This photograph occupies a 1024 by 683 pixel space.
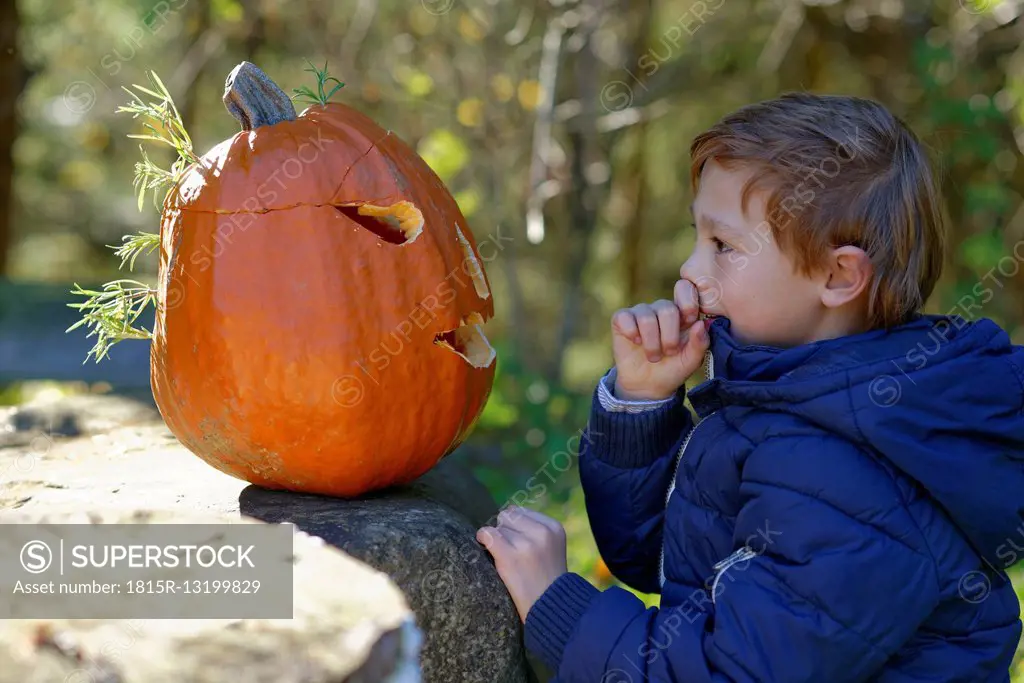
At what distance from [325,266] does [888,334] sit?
107cm

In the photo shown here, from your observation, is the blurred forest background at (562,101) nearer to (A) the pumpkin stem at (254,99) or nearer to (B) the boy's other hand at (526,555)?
(B) the boy's other hand at (526,555)

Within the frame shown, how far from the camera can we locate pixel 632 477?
2.16 m

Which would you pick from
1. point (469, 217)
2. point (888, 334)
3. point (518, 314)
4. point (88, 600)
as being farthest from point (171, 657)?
point (469, 217)

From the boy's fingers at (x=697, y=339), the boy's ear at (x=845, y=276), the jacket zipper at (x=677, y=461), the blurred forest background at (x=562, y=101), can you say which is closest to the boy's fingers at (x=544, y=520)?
the jacket zipper at (x=677, y=461)

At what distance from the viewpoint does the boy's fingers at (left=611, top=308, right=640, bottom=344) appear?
2.00m

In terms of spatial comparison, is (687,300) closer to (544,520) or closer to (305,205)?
(544,520)

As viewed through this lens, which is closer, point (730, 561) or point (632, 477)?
point (730, 561)

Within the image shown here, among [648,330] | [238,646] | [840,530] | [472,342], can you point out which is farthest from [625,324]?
[238,646]

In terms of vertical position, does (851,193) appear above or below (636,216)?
above

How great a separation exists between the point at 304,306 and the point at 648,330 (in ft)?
2.28

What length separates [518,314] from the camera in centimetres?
523

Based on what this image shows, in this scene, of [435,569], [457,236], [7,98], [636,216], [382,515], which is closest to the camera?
[435,569]

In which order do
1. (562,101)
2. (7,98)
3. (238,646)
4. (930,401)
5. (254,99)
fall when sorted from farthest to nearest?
(7,98) < (562,101) < (254,99) < (930,401) < (238,646)

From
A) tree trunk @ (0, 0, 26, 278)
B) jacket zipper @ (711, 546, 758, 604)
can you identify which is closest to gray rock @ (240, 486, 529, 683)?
jacket zipper @ (711, 546, 758, 604)
